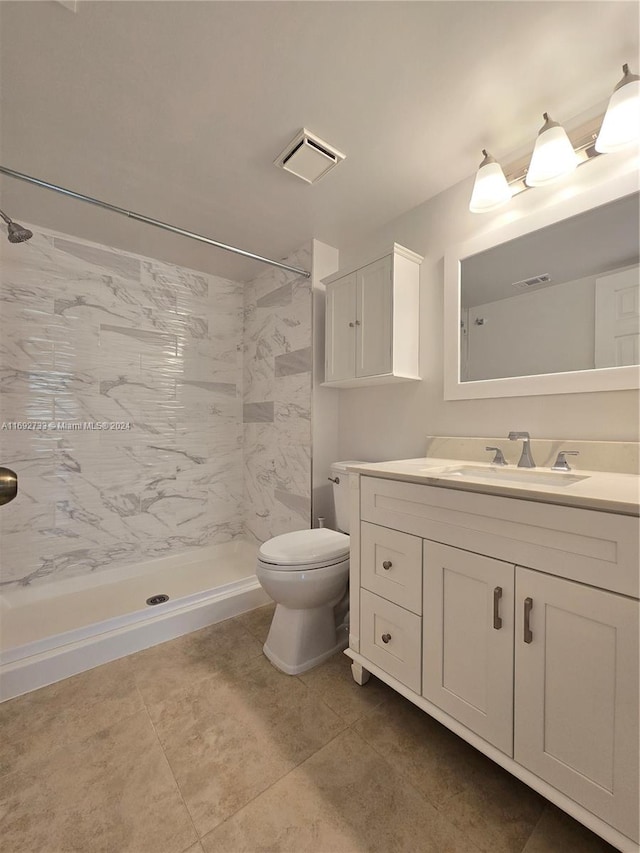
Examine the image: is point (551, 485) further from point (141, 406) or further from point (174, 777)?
point (141, 406)

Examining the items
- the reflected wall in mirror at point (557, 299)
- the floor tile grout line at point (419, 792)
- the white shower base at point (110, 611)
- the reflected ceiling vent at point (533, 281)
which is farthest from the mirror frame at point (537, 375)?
the white shower base at point (110, 611)

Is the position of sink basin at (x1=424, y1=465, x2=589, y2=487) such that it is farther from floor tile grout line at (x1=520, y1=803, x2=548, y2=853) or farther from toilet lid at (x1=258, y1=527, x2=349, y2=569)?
floor tile grout line at (x1=520, y1=803, x2=548, y2=853)

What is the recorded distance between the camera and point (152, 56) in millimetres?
1105

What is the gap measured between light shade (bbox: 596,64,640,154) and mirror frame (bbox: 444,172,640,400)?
0.12 meters

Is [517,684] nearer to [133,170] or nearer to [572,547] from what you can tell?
[572,547]

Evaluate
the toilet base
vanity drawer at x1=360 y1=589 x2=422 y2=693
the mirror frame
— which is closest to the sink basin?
the mirror frame

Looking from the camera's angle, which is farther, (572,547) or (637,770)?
(572,547)

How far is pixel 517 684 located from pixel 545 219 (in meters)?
1.55

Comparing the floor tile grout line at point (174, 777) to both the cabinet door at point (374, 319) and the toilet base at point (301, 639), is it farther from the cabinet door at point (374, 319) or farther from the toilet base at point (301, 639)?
the cabinet door at point (374, 319)

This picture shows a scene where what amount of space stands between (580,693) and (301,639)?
1019 millimetres

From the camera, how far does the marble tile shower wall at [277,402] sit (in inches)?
89.5

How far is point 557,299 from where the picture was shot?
4.46ft

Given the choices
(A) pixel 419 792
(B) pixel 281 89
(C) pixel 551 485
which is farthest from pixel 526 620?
(B) pixel 281 89

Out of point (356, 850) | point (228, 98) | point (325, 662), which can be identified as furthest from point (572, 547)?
point (228, 98)
